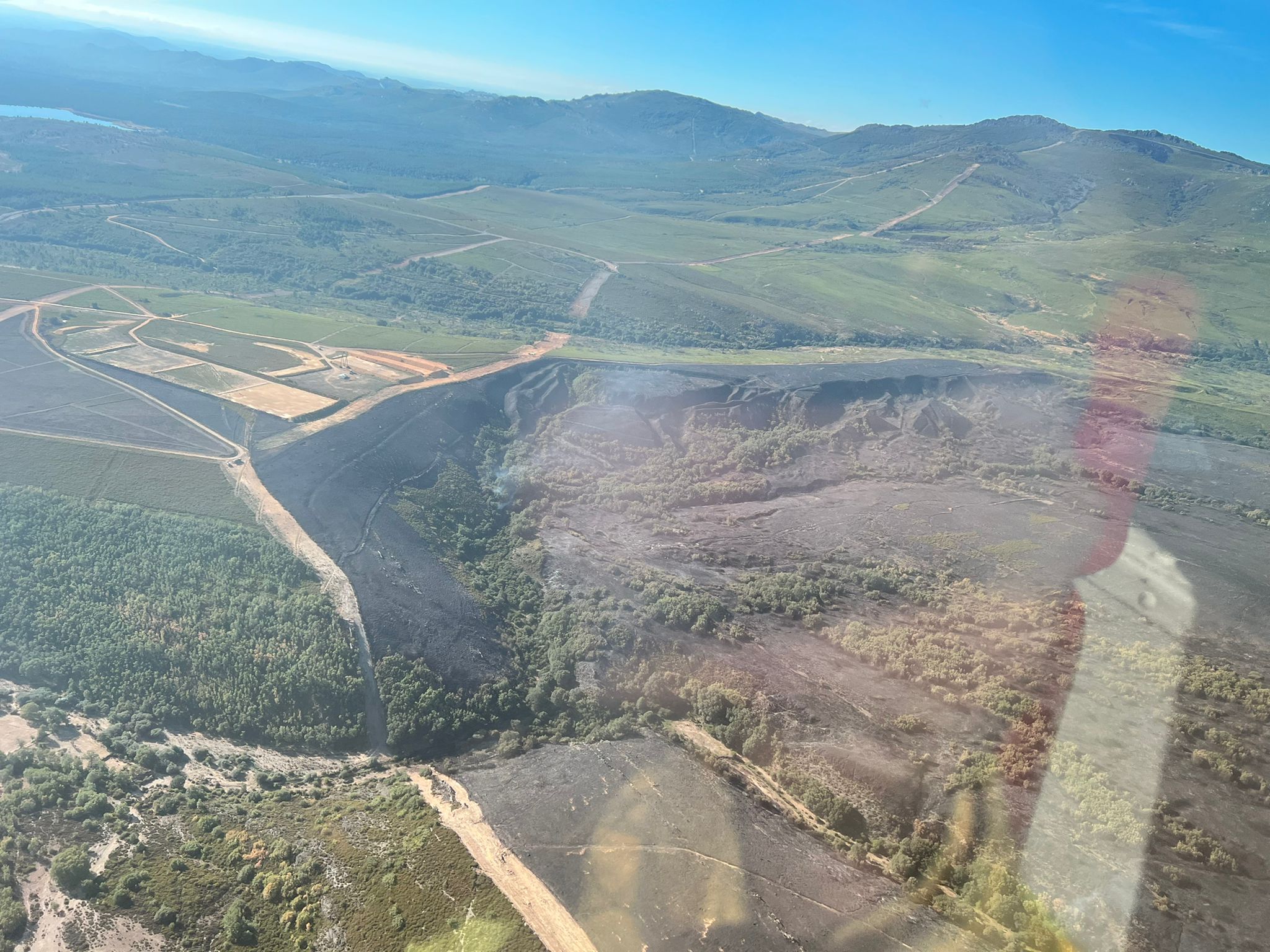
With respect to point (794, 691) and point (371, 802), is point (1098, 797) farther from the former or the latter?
point (371, 802)

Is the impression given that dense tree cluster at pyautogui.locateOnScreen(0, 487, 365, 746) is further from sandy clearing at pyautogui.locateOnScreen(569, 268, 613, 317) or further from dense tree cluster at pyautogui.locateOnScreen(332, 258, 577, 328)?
sandy clearing at pyautogui.locateOnScreen(569, 268, 613, 317)

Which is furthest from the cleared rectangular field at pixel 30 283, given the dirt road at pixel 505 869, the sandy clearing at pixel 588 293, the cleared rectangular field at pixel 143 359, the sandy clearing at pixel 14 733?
the dirt road at pixel 505 869

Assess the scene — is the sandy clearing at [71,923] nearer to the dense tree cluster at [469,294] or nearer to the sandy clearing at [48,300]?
the sandy clearing at [48,300]

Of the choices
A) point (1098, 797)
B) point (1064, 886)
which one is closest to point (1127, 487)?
point (1098, 797)

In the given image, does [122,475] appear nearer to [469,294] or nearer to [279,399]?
[279,399]

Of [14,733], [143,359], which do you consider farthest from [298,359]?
[14,733]

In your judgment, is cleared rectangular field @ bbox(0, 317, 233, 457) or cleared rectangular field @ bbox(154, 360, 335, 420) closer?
cleared rectangular field @ bbox(0, 317, 233, 457)

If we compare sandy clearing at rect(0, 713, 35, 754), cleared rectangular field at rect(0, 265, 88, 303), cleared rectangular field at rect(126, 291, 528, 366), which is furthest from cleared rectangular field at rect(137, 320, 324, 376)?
sandy clearing at rect(0, 713, 35, 754)
